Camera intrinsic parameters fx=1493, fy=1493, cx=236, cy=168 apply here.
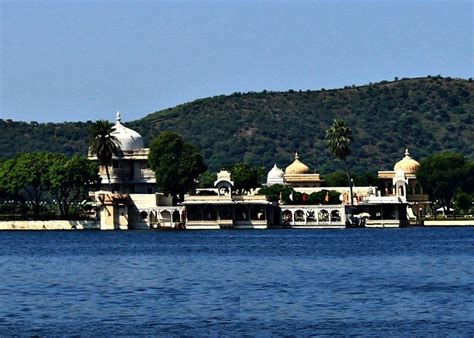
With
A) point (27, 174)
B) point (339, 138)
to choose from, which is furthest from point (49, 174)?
point (339, 138)

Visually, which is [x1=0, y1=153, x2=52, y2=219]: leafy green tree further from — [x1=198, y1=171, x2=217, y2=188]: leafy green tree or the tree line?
[x1=198, y1=171, x2=217, y2=188]: leafy green tree

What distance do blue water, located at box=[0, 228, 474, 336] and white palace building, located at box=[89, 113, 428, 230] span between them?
43.8m

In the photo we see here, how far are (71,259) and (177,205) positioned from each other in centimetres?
6856

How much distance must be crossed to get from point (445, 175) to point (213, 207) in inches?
1564

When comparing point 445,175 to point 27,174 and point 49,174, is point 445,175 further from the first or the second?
point 27,174

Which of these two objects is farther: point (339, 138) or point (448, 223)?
point (339, 138)

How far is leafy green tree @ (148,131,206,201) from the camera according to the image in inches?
6181

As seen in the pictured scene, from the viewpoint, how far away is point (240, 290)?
6288 cm

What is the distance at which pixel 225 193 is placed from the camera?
162 m

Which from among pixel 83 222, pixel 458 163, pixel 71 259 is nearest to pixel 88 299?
pixel 71 259

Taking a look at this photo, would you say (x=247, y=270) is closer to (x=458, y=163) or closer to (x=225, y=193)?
(x=225, y=193)

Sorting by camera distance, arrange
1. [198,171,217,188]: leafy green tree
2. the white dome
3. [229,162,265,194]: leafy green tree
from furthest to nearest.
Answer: [198,171,217,188]: leafy green tree < the white dome < [229,162,265,194]: leafy green tree

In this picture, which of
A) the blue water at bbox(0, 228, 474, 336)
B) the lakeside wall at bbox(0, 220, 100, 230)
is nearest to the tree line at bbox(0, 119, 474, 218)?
the lakeside wall at bbox(0, 220, 100, 230)

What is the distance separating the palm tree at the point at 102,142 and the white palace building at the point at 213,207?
3.84 meters
